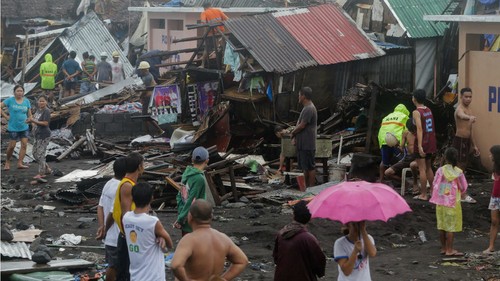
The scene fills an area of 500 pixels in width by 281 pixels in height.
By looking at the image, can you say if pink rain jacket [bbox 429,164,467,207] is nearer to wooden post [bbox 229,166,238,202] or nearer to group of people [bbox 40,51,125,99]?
wooden post [bbox 229,166,238,202]

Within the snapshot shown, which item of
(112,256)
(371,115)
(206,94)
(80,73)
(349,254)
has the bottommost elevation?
(112,256)

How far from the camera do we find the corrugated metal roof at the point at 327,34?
21938 mm

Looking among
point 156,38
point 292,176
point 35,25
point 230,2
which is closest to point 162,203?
point 292,176

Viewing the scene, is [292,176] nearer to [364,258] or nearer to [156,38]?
[364,258]

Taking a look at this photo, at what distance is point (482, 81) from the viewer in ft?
60.8

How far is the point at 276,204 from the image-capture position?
52.3 ft

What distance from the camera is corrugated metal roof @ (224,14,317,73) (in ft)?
67.8

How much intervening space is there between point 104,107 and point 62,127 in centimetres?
116

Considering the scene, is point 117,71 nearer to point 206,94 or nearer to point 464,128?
point 206,94

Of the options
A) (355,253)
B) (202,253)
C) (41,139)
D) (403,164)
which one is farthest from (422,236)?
(41,139)

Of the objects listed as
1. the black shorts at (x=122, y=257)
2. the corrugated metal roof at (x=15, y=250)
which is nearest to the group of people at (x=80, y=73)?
the corrugated metal roof at (x=15, y=250)

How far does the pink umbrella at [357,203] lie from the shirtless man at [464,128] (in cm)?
838

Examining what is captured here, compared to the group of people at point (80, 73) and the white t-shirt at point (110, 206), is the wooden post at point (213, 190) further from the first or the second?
the group of people at point (80, 73)

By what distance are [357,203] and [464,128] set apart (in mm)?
9113
